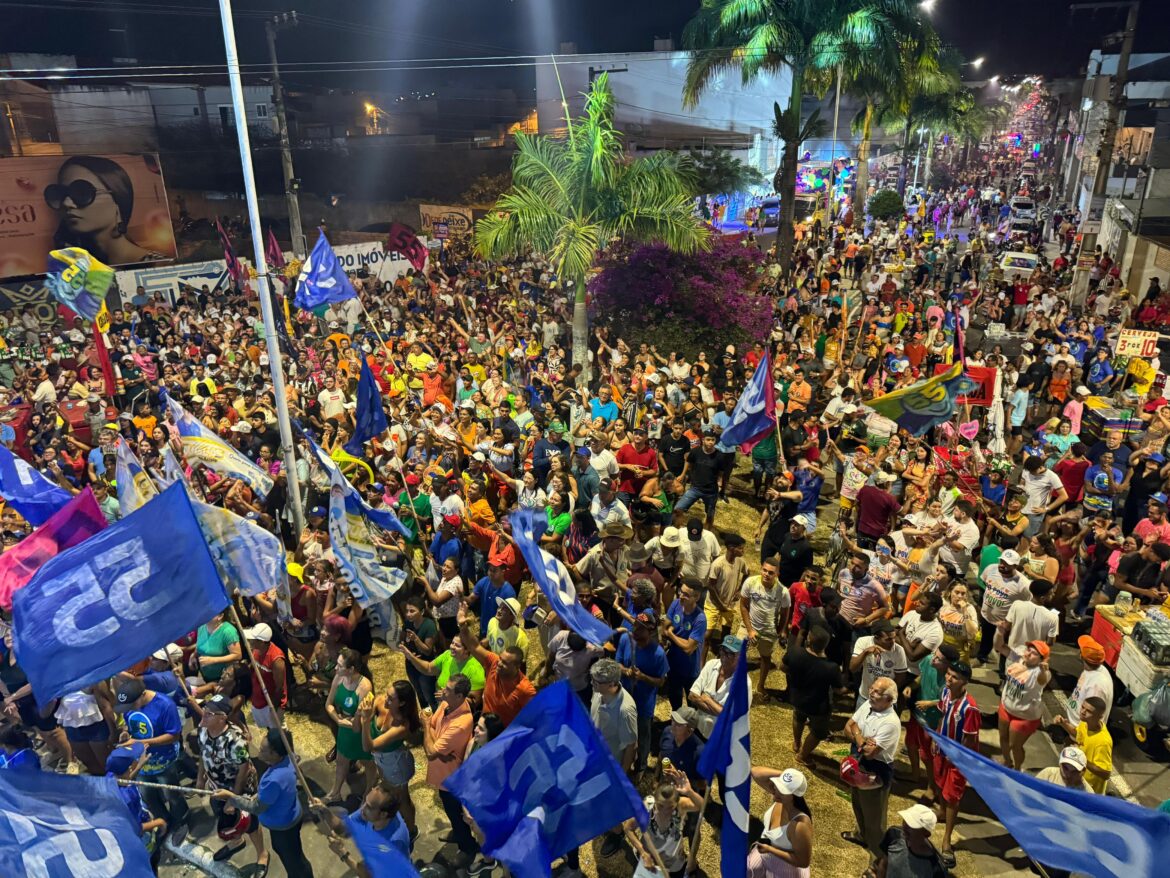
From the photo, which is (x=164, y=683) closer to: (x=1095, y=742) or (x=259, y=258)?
(x=259, y=258)

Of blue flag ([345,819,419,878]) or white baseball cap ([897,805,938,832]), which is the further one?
white baseball cap ([897,805,938,832])

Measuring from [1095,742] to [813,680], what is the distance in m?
1.88

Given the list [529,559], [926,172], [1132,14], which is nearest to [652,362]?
[529,559]

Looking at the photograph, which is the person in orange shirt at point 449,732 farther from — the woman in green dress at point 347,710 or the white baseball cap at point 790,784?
the white baseball cap at point 790,784

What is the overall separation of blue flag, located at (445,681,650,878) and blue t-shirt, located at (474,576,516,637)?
2547 mm

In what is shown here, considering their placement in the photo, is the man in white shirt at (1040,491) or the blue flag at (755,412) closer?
the man in white shirt at (1040,491)

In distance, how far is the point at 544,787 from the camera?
4891 millimetres

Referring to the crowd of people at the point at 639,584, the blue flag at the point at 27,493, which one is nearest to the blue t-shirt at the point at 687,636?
the crowd of people at the point at 639,584

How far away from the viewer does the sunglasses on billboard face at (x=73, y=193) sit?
29.3 metres

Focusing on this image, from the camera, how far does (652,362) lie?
48.9ft

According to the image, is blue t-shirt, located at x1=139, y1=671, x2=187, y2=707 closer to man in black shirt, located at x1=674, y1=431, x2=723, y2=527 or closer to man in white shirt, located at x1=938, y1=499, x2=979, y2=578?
man in black shirt, located at x1=674, y1=431, x2=723, y2=527

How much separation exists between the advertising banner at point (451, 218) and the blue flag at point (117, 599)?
27052mm

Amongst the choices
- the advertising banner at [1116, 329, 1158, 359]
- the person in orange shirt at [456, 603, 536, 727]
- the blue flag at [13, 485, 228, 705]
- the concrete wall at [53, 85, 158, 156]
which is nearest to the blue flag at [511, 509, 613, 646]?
the person in orange shirt at [456, 603, 536, 727]

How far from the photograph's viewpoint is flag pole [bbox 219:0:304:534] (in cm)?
897
